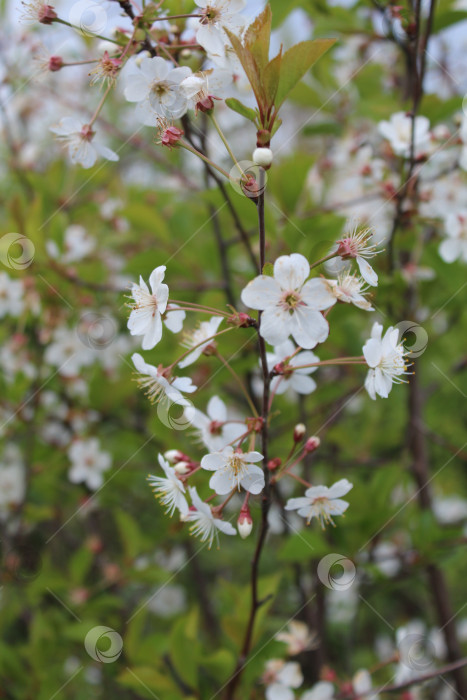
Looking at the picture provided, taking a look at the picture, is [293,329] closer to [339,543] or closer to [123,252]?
[339,543]

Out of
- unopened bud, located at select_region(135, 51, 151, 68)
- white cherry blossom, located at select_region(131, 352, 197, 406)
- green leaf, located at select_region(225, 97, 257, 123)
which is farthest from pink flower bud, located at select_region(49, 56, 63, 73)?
white cherry blossom, located at select_region(131, 352, 197, 406)

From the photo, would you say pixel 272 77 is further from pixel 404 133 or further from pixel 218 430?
pixel 404 133

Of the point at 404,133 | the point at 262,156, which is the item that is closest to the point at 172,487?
the point at 262,156

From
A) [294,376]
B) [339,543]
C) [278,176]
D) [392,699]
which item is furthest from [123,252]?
[392,699]

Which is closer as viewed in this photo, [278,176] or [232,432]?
[232,432]

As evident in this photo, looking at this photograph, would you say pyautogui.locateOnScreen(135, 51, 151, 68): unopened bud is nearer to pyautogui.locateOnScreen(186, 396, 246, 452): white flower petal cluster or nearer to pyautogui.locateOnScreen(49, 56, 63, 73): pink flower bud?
pyautogui.locateOnScreen(49, 56, 63, 73): pink flower bud

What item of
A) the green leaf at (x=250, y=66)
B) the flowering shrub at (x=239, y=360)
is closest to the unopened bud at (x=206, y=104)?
the flowering shrub at (x=239, y=360)
